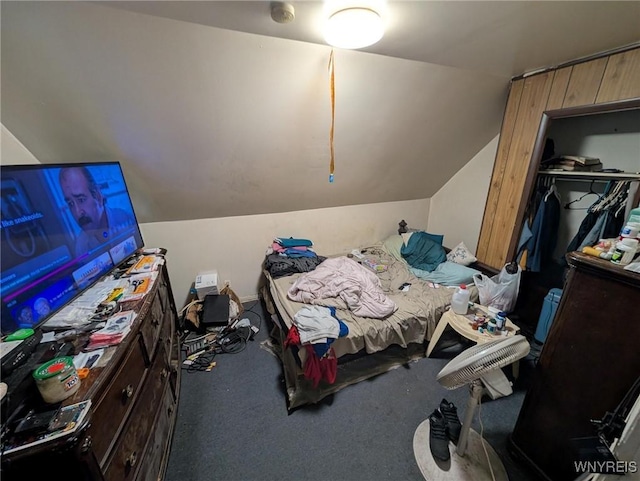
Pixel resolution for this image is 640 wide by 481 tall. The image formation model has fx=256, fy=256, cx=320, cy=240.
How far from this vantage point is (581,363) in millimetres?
1116

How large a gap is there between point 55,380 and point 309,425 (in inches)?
54.3

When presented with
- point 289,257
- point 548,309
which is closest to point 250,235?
point 289,257

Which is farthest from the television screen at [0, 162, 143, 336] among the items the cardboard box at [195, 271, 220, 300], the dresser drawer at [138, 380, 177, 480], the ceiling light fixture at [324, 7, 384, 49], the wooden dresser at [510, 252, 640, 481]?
the wooden dresser at [510, 252, 640, 481]

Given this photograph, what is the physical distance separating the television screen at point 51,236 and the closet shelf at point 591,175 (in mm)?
3166

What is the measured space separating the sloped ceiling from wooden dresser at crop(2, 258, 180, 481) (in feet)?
3.42

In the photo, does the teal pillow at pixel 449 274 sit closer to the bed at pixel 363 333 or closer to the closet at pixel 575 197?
the bed at pixel 363 333

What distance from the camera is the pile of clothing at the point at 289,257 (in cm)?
257

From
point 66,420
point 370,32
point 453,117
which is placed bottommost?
point 66,420

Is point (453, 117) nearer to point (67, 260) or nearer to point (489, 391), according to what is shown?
point (489, 391)

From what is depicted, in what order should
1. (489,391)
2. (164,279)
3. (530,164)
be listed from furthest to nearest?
(530,164) < (164,279) < (489,391)

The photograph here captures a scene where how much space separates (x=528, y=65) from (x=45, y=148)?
3381 mm

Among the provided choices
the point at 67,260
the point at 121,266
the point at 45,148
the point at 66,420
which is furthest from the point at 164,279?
the point at 66,420

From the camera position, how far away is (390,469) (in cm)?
140

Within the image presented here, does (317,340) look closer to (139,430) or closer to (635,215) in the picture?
(139,430)
